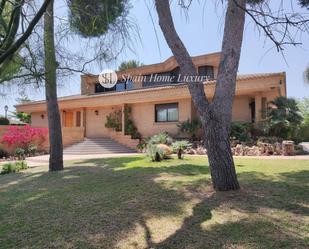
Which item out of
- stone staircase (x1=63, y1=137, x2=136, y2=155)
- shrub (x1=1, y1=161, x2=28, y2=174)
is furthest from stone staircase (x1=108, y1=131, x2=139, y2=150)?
shrub (x1=1, y1=161, x2=28, y2=174)

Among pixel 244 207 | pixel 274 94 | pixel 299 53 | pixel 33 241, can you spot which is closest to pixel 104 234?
pixel 33 241

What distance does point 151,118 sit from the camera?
25.0 metres

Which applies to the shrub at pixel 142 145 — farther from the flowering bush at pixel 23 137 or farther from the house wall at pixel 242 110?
the flowering bush at pixel 23 137

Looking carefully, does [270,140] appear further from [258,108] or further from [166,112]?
[166,112]

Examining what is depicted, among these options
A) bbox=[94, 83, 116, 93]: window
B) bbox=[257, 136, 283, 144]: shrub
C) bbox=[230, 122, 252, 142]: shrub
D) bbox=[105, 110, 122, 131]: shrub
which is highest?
bbox=[94, 83, 116, 93]: window

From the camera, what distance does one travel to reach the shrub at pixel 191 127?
2119 centimetres

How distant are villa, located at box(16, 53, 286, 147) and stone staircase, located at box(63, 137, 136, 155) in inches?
28.0

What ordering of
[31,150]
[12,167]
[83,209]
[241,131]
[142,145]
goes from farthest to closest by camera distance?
[142,145]
[31,150]
[241,131]
[12,167]
[83,209]

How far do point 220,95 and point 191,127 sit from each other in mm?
14526

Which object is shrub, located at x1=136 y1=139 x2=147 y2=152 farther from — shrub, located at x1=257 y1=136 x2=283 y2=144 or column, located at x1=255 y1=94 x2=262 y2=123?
shrub, located at x1=257 y1=136 x2=283 y2=144

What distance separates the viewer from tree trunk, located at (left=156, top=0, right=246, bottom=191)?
654 centimetres

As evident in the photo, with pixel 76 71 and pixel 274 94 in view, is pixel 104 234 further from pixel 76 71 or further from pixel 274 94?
pixel 274 94

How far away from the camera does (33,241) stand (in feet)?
15.7

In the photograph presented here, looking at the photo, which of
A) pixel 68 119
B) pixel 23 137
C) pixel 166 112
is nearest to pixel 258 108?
pixel 166 112
